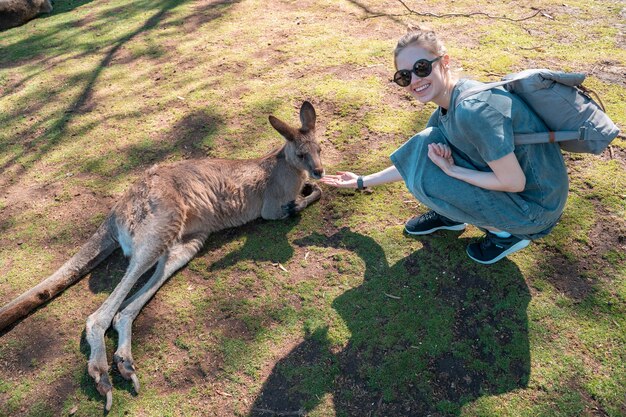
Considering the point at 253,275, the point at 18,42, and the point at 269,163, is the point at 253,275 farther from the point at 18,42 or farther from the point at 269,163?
the point at 18,42

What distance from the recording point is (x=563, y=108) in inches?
86.8

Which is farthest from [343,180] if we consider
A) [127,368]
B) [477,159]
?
[127,368]

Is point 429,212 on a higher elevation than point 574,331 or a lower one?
higher

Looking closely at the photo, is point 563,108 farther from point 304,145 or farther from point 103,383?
point 103,383

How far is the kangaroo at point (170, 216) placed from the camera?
2816 millimetres

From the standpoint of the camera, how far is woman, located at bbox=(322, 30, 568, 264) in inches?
85.6

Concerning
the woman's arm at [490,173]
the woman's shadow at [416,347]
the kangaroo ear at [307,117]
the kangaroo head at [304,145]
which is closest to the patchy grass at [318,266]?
the woman's shadow at [416,347]

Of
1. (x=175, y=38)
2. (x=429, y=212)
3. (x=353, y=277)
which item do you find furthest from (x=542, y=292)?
(x=175, y=38)

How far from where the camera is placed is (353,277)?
299cm

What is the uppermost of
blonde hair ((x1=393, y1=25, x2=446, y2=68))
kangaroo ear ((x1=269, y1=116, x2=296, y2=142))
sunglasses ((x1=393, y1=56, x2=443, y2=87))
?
blonde hair ((x1=393, y1=25, x2=446, y2=68))

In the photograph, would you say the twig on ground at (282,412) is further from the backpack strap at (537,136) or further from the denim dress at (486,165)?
the backpack strap at (537,136)

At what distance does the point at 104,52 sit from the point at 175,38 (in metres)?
0.92

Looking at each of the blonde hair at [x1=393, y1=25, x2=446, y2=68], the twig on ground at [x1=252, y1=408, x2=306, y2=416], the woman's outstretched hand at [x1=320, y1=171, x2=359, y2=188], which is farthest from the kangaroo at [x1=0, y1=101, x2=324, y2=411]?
the blonde hair at [x1=393, y1=25, x2=446, y2=68]

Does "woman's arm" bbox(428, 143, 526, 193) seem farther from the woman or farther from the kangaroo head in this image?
the kangaroo head
